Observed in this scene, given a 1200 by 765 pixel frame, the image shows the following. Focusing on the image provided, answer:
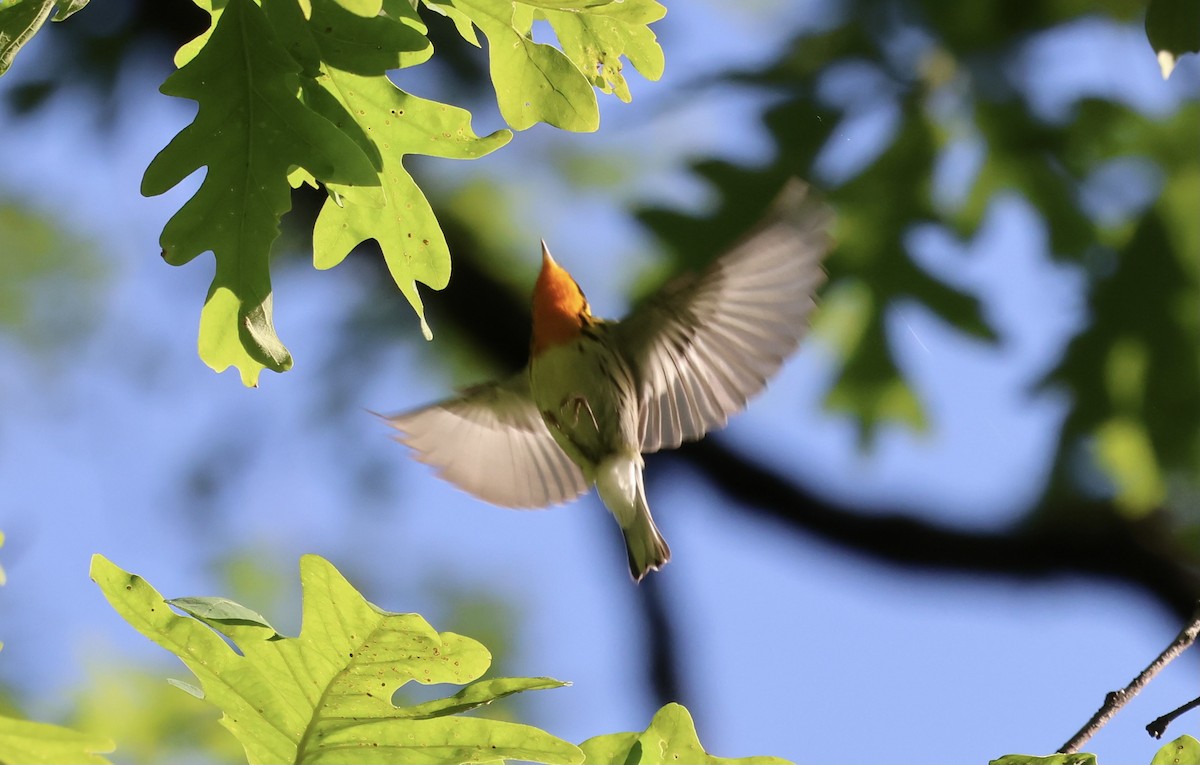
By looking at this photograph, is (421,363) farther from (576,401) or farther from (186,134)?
(186,134)

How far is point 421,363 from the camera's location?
A: 5.82 meters

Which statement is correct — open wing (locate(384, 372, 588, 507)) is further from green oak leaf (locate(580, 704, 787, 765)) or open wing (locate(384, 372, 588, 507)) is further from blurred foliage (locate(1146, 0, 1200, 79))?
blurred foliage (locate(1146, 0, 1200, 79))

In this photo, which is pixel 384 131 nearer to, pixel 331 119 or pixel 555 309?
pixel 331 119

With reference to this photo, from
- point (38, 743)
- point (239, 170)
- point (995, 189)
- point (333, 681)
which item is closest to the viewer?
point (38, 743)

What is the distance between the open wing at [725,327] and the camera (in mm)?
2443

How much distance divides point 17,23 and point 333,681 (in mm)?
1091

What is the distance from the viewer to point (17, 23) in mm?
1682

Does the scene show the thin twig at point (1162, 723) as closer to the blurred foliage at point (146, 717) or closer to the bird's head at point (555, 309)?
the bird's head at point (555, 309)

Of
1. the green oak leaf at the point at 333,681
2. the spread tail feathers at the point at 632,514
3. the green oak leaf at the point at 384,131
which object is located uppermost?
the green oak leaf at the point at 384,131

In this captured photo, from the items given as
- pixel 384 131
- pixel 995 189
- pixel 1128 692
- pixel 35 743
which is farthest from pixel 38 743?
pixel 995 189

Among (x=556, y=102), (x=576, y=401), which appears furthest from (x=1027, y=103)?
(x=556, y=102)

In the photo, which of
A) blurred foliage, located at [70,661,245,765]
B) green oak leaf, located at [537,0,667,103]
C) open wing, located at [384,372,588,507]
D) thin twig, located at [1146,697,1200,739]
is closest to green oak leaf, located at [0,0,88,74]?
green oak leaf, located at [537,0,667,103]

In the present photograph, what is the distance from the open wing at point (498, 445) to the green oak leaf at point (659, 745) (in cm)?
137

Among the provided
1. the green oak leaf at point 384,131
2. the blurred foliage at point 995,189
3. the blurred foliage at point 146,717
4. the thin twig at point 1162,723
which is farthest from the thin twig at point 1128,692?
the blurred foliage at point 146,717
